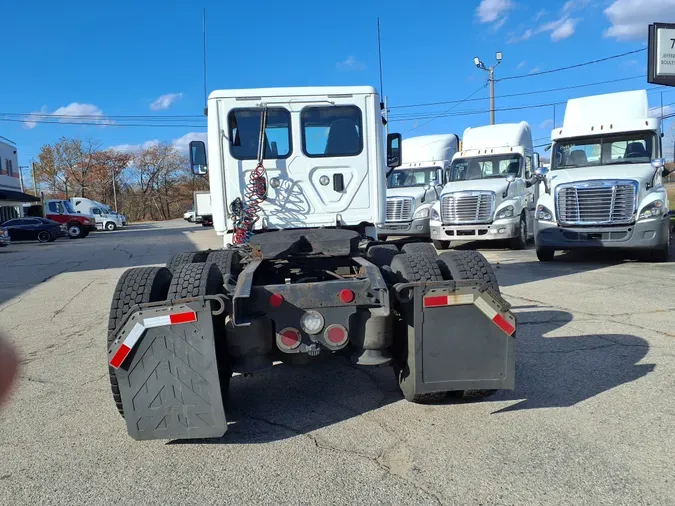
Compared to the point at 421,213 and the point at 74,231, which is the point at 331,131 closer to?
the point at 421,213

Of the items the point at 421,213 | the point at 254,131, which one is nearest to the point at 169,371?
the point at 254,131

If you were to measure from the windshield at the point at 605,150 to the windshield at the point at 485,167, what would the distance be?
2.92 metres

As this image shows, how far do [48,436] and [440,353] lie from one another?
9.08 ft

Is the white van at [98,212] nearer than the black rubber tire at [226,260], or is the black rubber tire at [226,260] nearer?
the black rubber tire at [226,260]

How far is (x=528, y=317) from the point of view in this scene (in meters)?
6.90

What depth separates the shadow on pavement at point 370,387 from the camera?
392 centimetres

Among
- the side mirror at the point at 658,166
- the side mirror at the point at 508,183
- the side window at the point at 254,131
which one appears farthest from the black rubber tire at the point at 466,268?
the side mirror at the point at 508,183

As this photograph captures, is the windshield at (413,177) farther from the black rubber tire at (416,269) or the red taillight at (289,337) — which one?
the red taillight at (289,337)

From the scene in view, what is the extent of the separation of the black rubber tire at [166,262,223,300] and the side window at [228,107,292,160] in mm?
2824

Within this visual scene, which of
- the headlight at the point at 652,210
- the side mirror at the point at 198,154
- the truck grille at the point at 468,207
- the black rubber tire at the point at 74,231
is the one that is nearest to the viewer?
the side mirror at the point at 198,154

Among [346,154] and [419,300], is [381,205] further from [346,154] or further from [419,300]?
[419,300]

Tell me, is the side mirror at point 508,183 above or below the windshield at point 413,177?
below

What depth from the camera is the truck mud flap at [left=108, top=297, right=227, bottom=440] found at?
3.33 metres

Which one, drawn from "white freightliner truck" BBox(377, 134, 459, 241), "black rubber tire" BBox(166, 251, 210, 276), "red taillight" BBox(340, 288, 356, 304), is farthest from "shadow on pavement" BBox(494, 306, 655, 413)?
"white freightliner truck" BBox(377, 134, 459, 241)
